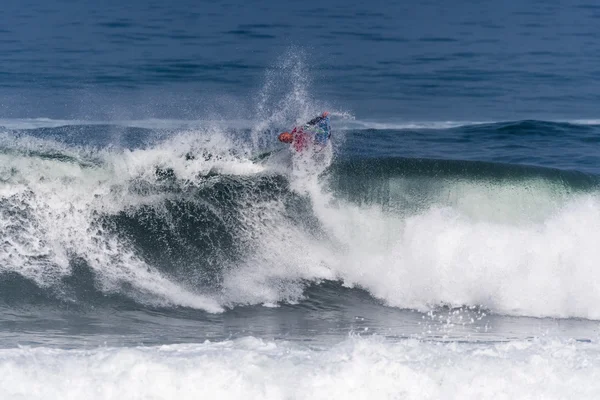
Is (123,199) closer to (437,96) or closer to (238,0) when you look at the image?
(437,96)

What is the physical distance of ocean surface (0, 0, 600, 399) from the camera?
6141 millimetres

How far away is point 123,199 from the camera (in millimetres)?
10266

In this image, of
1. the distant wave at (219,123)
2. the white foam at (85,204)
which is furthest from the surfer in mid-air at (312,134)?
the distant wave at (219,123)

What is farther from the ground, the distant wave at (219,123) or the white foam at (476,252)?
the distant wave at (219,123)

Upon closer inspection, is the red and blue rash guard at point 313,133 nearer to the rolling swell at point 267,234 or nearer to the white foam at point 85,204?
the rolling swell at point 267,234

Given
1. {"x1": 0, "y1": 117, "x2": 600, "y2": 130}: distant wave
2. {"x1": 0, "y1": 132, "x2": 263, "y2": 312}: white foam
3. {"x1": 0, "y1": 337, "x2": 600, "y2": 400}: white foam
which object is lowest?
{"x1": 0, "y1": 337, "x2": 600, "y2": 400}: white foam

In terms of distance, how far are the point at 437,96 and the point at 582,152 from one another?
666cm

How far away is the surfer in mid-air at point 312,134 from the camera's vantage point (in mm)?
10875

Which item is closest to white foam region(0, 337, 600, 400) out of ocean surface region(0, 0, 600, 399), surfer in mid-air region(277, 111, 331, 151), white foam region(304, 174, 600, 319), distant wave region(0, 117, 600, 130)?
ocean surface region(0, 0, 600, 399)

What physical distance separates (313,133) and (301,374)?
5344 millimetres

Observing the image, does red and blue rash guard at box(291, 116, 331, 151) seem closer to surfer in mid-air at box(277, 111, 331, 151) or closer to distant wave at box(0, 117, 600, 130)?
surfer in mid-air at box(277, 111, 331, 151)

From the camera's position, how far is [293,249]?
1007cm

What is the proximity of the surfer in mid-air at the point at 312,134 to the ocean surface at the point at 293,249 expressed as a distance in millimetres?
192

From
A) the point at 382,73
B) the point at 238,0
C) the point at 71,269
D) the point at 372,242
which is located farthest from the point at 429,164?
the point at 238,0
